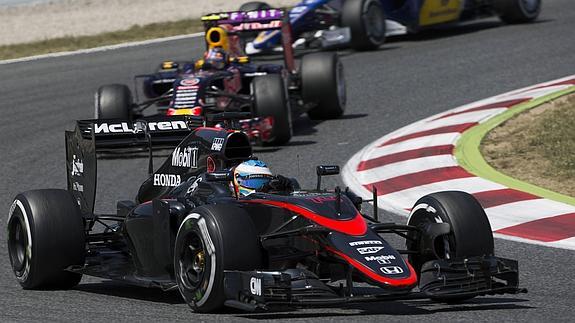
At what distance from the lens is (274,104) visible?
1491 centimetres

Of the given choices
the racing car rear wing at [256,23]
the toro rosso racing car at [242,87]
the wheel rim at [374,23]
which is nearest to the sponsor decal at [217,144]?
the toro rosso racing car at [242,87]

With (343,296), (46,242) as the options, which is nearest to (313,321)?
(343,296)

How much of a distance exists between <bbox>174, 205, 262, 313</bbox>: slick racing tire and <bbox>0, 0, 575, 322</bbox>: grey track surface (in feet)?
0.50

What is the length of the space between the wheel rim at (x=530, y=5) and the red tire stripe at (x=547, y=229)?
12753 millimetres

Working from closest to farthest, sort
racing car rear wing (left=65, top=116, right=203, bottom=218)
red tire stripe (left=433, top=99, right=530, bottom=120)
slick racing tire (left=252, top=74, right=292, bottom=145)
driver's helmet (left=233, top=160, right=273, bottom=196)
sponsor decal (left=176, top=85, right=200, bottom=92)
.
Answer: driver's helmet (left=233, top=160, right=273, bottom=196)
racing car rear wing (left=65, top=116, right=203, bottom=218)
slick racing tire (left=252, top=74, right=292, bottom=145)
sponsor decal (left=176, top=85, right=200, bottom=92)
red tire stripe (left=433, top=99, right=530, bottom=120)

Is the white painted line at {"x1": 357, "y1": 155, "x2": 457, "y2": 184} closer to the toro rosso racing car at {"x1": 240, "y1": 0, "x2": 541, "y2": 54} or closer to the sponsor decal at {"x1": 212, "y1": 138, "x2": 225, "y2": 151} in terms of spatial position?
the sponsor decal at {"x1": 212, "y1": 138, "x2": 225, "y2": 151}

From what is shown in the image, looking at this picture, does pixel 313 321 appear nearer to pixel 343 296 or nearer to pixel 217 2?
pixel 343 296

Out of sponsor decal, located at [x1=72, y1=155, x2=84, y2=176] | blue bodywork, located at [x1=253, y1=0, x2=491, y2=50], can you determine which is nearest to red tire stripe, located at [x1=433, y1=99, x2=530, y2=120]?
Result: blue bodywork, located at [x1=253, y1=0, x2=491, y2=50]

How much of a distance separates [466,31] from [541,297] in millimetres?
15233

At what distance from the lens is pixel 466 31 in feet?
75.1

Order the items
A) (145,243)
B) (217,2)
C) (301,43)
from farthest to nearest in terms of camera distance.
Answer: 1. (217,2)
2. (301,43)
3. (145,243)

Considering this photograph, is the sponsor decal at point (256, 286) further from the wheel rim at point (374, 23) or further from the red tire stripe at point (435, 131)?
the wheel rim at point (374, 23)

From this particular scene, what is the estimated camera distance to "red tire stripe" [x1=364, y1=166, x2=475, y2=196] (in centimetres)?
1197

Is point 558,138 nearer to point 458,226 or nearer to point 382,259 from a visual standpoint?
point 458,226
